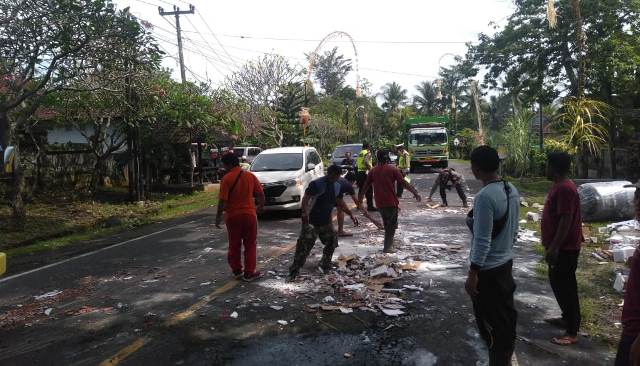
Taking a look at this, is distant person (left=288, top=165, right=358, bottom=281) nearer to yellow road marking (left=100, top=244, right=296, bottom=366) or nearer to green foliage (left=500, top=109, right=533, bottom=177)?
yellow road marking (left=100, top=244, right=296, bottom=366)

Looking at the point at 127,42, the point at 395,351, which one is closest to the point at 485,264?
the point at 395,351

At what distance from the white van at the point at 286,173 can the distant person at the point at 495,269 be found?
9.22 metres

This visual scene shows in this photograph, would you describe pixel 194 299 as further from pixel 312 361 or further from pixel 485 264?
pixel 485 264

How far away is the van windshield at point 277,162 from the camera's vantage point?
44.5 feet

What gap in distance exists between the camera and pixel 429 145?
1158 inches

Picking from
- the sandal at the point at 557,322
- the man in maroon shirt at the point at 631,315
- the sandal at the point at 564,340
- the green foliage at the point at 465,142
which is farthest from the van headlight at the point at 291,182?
the green foliage at the point at 465,142

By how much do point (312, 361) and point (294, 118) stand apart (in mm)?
27346

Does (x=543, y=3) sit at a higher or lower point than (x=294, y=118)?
higher

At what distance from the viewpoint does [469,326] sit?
5.04 metres

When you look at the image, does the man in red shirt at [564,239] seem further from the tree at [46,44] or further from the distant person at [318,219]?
the tree at [46,44]

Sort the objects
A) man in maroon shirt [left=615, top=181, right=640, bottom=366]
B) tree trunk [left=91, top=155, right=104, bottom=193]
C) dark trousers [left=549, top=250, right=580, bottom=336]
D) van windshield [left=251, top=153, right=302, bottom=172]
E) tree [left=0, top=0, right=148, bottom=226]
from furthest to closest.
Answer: tree trunk [left=91, top=155, right=104, bottom=193] → van windshield [left=251, top=153, right=302, bottom=172] → tree [left=0, top=0, right=148, bottom=226] → dark trousers [left=549, top=250, right=580, bottom=336] → man in maroon shirt [left=615, top=181, right=640, bottom=366]

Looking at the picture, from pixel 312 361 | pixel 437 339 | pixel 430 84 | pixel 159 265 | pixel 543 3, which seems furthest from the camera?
pixel 430 84

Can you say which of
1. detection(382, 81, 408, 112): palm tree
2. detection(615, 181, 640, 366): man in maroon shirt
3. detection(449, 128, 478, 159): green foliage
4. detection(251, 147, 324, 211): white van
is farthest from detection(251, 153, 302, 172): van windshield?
detection(382, 81, 408, 112): palm tree

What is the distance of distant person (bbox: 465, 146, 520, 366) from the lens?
3471 mm
